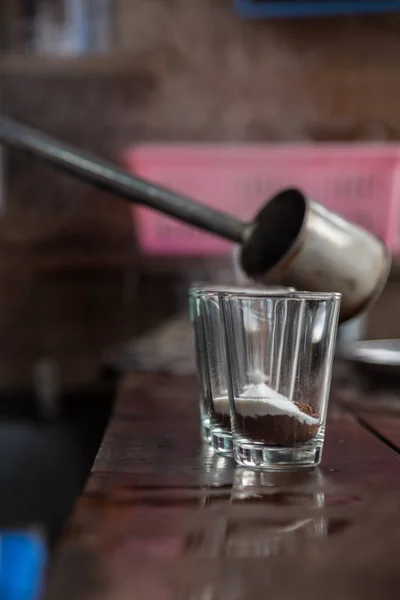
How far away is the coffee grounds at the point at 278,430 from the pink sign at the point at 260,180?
71 cm

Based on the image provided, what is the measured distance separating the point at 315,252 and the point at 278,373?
11.7 inches

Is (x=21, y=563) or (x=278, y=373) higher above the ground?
(x=278, y=373)

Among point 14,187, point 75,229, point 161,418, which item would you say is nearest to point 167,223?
point 75,229

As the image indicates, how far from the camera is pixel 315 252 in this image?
31.6 inches

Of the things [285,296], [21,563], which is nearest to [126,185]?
[285,296]

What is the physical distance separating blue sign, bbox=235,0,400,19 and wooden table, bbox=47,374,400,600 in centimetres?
94

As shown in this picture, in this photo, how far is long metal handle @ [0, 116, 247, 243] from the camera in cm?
82

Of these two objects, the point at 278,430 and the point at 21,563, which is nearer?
the point at 278,430

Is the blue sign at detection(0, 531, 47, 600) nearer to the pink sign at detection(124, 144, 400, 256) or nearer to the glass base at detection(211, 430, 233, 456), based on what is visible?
the pink sign at detection(124, 144, 400, 256)

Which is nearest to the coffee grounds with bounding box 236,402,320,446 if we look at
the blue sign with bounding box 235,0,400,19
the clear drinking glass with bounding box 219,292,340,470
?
the clear drinking glass with bounding box 219,292,340,470

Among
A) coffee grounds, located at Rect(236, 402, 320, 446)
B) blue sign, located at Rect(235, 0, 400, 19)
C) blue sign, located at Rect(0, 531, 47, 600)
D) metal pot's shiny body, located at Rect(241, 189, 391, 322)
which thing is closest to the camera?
coffee grounds, located at Rect(236, 402, 320, 446)

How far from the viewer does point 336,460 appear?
555 mm

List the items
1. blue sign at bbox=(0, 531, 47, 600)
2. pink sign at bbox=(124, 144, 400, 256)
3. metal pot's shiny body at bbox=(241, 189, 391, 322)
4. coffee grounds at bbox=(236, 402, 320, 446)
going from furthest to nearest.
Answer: pink sign at bbox=(124, 144, 400, 256) → blue sign at bbox=(0, 531, 47, 600) → metal pot's shiny body at bbox=(241, 189, 391, 322) → coffee grounds at bbox=(236, 402, 320, 446)

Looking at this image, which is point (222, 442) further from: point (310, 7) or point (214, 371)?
point (310, 7)
